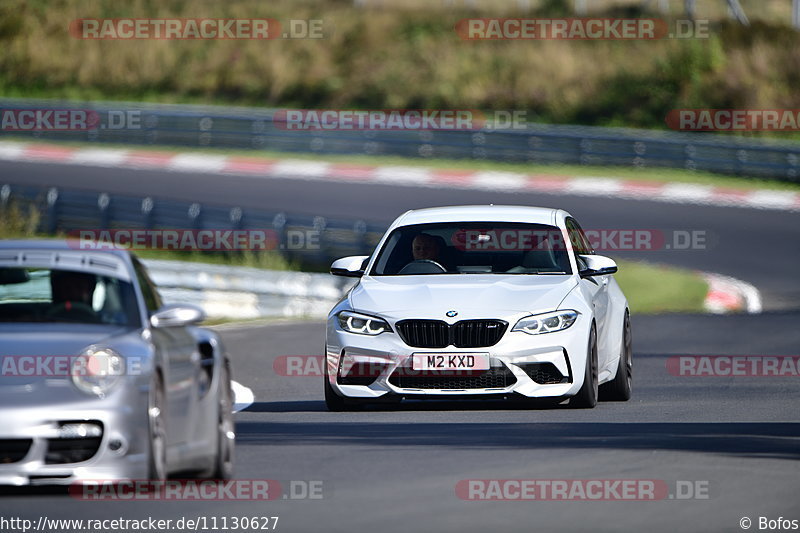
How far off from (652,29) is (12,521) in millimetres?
38767

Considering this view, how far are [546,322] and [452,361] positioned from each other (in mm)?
705

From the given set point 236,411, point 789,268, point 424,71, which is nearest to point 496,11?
point 424,71

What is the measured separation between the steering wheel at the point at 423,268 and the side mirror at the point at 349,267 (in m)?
0.30

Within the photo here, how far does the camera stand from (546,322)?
11.9 m

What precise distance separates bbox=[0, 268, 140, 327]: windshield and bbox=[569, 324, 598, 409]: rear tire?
4158 millimetres

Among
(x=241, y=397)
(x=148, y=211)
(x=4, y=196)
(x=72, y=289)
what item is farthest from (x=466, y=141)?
(x=72, y=289)

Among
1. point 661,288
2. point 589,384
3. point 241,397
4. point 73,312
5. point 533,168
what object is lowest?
point 661,288

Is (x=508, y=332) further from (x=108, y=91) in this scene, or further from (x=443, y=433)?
(x=108, y=91)

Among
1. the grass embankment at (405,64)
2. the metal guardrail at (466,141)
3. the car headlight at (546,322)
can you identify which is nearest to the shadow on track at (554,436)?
the car headlight at (546,322)

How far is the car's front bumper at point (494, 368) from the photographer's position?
464 inches

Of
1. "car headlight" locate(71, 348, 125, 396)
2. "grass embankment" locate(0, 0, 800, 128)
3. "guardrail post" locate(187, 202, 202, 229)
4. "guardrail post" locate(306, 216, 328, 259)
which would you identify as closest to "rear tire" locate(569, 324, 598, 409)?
"car headlight" locate(71, 348, 125, 396)

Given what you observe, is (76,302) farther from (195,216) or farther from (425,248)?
(195,216)

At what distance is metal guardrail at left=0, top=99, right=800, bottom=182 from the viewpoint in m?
34.7

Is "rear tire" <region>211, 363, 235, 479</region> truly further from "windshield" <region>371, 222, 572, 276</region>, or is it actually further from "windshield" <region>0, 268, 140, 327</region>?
"windshield" <region>371, 222, 572, 276</region>
